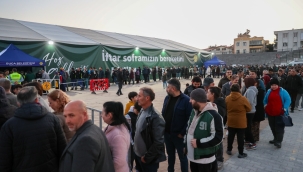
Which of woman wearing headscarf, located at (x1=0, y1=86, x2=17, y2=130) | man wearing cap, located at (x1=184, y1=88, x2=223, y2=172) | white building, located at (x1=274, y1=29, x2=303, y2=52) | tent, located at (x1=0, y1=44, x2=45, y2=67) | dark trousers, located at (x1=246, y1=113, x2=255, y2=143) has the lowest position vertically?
dark trousers, located at (x1=246, y1=113, x2=255, y2=143)

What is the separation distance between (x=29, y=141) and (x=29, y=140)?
0.04 feet

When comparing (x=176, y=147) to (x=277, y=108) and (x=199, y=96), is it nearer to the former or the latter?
(x=199, y=96)

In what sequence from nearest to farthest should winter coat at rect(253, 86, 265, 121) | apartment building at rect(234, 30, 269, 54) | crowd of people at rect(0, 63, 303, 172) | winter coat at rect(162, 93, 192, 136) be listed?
crowd of people at rect(0, 63, 303, 172), winter coat at rect(162, 93, 192, 136), winter coat at rect(253, 86, 265, 121), apartment building at rect(234, 30, 269, 54)

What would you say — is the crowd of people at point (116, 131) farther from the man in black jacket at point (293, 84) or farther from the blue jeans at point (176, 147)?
the man in black jacket at point (293, 84)

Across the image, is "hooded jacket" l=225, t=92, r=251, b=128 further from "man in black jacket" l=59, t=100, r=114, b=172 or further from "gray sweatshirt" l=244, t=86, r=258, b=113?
"man in black jacket" l=59, t=100, r=114, b=172

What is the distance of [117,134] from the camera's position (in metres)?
2.17

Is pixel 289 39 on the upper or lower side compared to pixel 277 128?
upper

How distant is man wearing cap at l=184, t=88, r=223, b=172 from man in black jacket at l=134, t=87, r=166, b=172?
0.47 metres

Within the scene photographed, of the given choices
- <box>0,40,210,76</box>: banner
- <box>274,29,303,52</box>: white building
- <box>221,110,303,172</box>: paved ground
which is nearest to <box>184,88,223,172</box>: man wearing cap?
<box>221,110,303,172</box>: paved ground

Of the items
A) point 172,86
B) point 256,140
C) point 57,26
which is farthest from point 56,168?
point 57,26

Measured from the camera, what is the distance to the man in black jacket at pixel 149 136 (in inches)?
109

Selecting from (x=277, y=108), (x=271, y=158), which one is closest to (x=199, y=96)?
(x=271, y=158)

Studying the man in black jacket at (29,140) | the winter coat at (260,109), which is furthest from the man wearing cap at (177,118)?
the winter coat at (260,109)

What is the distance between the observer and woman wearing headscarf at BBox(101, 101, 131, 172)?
2125 millimetres
